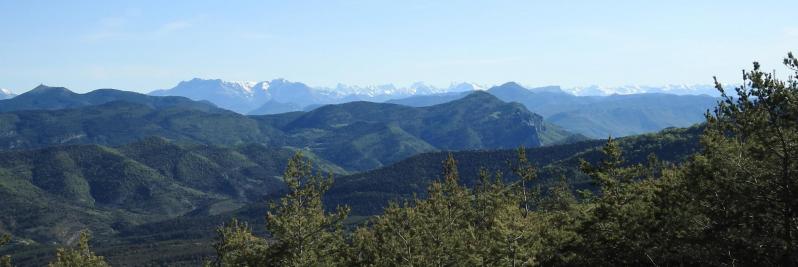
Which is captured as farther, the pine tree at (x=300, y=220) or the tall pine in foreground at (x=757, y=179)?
the pine tree at (x=300, y=220)

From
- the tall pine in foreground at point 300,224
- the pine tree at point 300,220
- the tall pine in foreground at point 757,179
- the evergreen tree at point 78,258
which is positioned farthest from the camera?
the evergreen tree at point 78,258

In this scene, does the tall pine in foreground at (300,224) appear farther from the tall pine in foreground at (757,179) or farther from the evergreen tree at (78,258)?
the tall pine in foreground at (757,179)

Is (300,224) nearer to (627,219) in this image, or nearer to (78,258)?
(627,219)

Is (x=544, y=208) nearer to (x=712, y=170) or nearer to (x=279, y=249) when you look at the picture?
(x=279, y=249)

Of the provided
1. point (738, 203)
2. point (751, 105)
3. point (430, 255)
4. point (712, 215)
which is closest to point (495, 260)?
point (430, 255)

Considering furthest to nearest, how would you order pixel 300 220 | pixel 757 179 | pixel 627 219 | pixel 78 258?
pixel 78 258, pixel 300 220, pixel 627 219, pixel 757 179

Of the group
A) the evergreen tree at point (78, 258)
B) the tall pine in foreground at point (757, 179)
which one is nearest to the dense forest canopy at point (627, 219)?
the tall pine in foreground at point (757, 179)

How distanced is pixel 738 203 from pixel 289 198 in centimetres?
4095

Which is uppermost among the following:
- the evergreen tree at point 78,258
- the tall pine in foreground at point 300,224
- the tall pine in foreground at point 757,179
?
the tall pine in foreground at point 757,179

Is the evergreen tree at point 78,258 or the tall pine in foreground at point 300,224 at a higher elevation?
the tall pine in foreground at point 300,224

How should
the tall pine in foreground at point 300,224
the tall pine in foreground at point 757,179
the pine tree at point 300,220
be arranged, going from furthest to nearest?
the pine tree at point 300,220, the tall pine in foreground at point 300,224, the tall pine in foreground at point 757,179

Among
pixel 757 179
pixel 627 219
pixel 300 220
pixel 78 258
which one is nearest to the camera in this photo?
pixel 757 179

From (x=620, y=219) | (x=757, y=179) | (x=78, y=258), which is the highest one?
(x=757, y=179)

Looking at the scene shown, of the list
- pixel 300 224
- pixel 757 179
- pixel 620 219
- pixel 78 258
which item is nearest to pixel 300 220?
pixel 300 224
